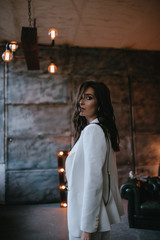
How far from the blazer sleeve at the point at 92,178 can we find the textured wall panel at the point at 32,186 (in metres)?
3.67

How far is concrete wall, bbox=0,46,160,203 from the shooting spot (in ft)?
14.4

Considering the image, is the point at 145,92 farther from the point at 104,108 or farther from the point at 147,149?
the point at 104,108

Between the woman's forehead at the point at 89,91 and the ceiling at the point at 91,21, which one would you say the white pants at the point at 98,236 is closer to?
the woman's forehead at the point at 89,91

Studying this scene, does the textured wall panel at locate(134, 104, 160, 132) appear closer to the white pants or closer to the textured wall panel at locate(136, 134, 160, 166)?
the textured wall panel at locate(136, 134, 160, 166)

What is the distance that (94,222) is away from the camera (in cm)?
90

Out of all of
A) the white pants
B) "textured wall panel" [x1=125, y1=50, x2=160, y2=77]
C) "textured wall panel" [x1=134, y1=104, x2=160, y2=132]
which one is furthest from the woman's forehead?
"textured wall panel" [x1=125, y1=50, x2=160, y2=77]

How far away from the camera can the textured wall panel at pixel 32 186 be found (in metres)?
4.30

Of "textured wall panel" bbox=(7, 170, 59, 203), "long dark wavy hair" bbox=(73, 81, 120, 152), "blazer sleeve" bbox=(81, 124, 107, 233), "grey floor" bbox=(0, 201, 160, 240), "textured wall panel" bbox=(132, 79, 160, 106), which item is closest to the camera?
"blazer sleeve" bbox=(81, 124, 107, 233)

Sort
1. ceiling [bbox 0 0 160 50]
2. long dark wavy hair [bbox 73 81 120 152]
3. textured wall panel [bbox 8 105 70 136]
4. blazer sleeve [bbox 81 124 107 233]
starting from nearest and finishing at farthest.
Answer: blazer sleeve [bbox 81 124 107 233]
long dark wavy hair [bbox 73 81 120 152]
ceiling [bbox 0 0 160 50]
textured wall panel [bbox 8 105 70 136]

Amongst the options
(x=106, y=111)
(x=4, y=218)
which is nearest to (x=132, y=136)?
(x=4, y=218)

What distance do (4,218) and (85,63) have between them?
3.71 metres

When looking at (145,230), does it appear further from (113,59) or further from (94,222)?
(113,59)

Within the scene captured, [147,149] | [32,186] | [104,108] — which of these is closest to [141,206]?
[147,149]

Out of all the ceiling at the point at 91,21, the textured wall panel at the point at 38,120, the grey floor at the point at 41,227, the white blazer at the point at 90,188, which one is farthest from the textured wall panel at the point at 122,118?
the white blazer at the point at 90,188
